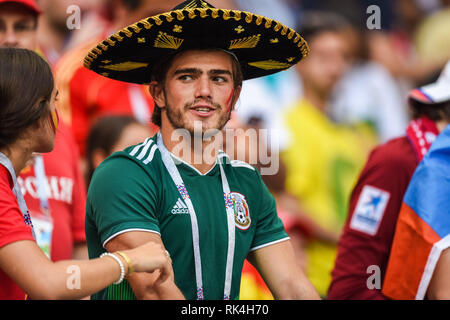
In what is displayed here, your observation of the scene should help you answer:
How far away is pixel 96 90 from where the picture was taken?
5.30 meters

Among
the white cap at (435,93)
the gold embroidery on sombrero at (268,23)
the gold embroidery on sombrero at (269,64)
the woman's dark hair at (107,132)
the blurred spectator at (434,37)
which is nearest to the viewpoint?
the gold embroidery on sombrero at (268,23)

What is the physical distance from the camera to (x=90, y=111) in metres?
5.39

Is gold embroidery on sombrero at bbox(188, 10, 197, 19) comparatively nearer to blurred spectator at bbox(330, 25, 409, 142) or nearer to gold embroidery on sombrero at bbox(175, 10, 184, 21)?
gold embroidery on sombrero at bbox(175, 10, 184, 21)

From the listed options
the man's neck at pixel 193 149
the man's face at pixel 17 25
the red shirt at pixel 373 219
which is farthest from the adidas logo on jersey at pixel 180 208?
the man's face at pixel 17 25

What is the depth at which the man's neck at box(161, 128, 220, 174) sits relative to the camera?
3.16 metres

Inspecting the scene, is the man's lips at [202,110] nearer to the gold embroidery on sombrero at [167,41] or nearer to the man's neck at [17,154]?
the gold embroidery on sombrero at [167,41]

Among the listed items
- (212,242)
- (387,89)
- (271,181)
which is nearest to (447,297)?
(212,242)

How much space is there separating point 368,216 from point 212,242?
1.40 meters

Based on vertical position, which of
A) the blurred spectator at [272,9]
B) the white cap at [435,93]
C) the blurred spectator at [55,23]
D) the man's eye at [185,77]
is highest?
the blurred spectator at [272,9]

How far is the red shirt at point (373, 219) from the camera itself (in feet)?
13.2

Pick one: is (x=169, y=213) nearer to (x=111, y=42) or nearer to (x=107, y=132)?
(x=111, y=42)

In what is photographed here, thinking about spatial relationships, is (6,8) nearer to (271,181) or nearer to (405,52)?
(271,181)

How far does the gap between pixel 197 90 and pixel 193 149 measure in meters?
0.26

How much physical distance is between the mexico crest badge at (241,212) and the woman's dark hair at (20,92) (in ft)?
2.92
